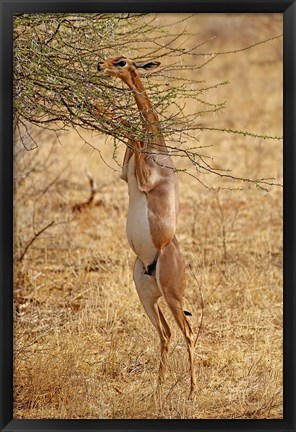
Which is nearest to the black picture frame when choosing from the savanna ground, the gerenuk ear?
the gerenuk ear

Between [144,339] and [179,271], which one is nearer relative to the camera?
[179,271]

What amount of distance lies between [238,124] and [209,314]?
5246 millimetres

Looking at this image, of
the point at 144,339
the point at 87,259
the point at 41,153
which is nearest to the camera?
the point at 144,339

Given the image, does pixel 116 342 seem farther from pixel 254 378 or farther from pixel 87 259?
pixel 87 259

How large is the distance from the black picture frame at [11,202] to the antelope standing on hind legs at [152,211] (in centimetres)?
49

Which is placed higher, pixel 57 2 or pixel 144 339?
pixel 57 2

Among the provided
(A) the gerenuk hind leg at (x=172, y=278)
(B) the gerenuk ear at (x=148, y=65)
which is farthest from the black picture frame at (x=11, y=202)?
(A) the gerenuk hind leg at (x=172, y=278)

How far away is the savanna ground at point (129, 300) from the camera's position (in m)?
4.32

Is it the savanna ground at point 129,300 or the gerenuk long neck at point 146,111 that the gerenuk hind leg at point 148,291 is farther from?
the gerenuk long neck at point 146,111

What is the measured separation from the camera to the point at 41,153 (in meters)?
8.90

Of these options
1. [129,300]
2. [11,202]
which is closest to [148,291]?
[11,202]

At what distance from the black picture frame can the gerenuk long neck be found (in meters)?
0.51

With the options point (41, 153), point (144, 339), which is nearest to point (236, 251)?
point (144, 339)
